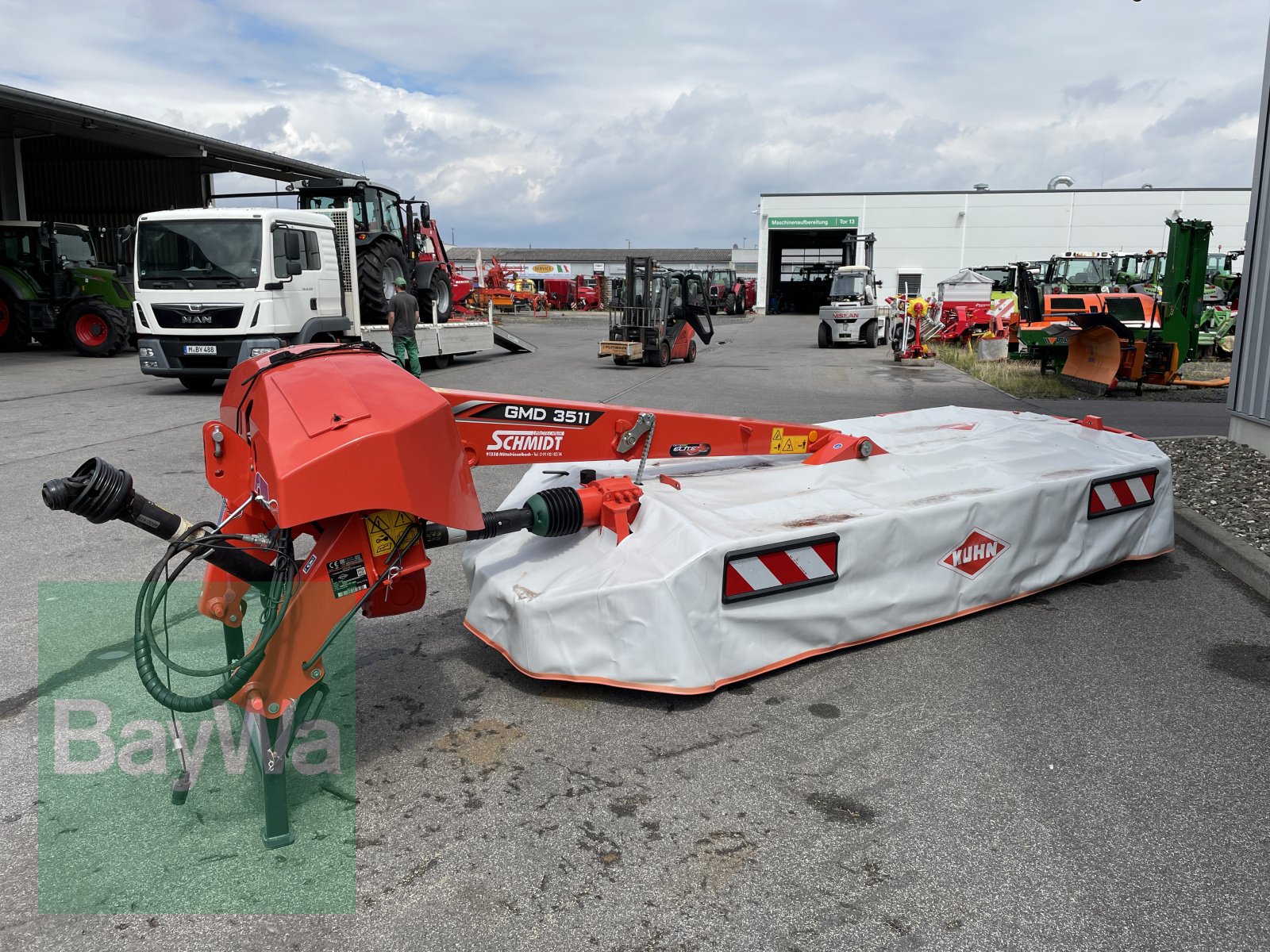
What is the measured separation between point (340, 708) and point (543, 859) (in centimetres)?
131

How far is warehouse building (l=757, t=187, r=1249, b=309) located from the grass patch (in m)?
28.7

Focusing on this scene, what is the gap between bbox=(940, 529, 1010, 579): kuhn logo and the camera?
4363 millimetres

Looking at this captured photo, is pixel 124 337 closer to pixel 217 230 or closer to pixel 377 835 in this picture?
pixel 217 230

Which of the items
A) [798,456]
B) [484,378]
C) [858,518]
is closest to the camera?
[858,518]

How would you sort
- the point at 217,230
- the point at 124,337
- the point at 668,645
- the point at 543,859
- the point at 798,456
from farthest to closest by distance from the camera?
1. the point at 124,337
2. the point at 217,230
3. the point at 798,456
4. the point at 668,645
5. the point at 543,859

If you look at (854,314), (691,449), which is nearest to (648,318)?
(854,314)

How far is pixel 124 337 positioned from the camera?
64.3 feet

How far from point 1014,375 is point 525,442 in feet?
50.9

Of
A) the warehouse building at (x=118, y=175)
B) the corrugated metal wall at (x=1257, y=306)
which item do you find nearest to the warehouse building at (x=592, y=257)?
the warehouse building at (x=118, y=175)

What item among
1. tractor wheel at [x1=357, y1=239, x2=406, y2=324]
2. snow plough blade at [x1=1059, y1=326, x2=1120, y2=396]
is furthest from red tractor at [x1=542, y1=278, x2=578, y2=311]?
snow plough blade at [x1=1059, y1=326, x2=1120, y2=396]

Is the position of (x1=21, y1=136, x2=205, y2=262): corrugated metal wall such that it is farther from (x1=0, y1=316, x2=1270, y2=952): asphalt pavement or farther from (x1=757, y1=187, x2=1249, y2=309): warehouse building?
(x1=757, y1=187, x2=1249, y2=309): warehouse building

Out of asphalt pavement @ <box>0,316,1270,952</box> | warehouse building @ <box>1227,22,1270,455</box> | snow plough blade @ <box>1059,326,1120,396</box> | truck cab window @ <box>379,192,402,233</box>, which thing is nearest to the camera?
asphalt pavement @ <box>0,316,1270,952</box>

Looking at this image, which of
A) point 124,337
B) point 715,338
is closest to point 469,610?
point 124,337

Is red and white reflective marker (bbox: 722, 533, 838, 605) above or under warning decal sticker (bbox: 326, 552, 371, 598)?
under
